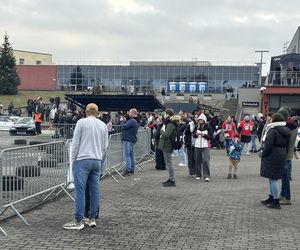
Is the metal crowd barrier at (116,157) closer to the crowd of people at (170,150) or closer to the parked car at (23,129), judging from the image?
the crowd of people at (170,150)

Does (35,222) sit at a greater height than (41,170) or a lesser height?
lesser

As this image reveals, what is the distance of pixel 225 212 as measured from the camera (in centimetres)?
905

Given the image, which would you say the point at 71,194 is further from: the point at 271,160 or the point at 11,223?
the point at 271,160

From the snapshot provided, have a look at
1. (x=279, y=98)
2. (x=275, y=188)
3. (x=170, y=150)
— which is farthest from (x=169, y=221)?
(x=279, y=98)

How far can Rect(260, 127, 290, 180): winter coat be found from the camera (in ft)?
30.9

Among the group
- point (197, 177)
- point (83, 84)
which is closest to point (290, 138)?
point (197, 177)

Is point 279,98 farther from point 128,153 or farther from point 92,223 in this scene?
point 92,223

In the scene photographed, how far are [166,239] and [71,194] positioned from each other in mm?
3890

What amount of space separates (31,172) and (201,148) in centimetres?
564

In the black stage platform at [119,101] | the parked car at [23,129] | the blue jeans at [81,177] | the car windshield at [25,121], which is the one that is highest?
the black stage platform at [119,101]

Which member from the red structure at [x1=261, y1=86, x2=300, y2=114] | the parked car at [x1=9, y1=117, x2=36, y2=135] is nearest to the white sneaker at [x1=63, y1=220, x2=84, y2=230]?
the parked car at [x1=9, y1=117, x2=36, y2=135]

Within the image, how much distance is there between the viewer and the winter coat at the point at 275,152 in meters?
9.42

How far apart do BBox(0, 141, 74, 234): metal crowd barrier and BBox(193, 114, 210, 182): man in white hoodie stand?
3992mm

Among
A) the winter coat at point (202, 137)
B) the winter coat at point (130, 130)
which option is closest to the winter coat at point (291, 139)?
the winter coat at point (202, 137)
